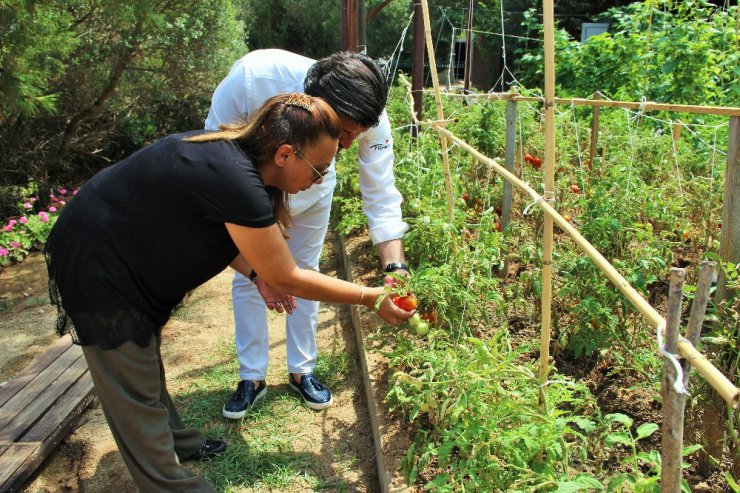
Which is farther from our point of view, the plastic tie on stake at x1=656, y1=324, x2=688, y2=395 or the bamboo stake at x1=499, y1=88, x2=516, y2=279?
the bamboo stake at x1=499, y1=88, x2=516, y2=279

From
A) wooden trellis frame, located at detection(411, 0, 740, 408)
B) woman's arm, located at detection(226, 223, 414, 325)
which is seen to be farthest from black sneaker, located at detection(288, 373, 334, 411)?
wooden trellis frame, located at detection(411, 0, 740, 408)

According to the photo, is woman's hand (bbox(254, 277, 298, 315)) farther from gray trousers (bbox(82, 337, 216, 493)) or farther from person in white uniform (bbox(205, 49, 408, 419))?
gray trousers (bbox(82, 337, 216, 493))

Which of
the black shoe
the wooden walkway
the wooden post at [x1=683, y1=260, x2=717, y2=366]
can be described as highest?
the wooden post at [x1=683, y1=260, x2=717, y2=366]

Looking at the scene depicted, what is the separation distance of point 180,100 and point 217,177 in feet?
25.1

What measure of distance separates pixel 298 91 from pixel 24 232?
14.3 feet

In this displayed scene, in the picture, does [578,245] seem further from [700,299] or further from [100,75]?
[100,75]

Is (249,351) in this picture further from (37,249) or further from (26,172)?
(26,172)

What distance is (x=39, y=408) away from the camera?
104 inches

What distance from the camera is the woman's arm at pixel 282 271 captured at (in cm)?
167

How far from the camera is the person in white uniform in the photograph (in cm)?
200

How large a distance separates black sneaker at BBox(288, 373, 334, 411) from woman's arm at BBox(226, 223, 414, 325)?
1016mm

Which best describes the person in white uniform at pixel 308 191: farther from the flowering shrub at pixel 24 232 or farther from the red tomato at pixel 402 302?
the flowering shrub at pixel 24 232

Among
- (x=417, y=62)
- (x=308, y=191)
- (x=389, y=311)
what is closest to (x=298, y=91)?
(x=308, y=191)

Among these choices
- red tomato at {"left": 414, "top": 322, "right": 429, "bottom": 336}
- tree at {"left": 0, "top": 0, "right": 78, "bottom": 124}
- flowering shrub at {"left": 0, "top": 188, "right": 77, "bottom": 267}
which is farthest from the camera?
flowering shrub at {"left": 0, "top": 188, "right": 77, "bottom": 267}
